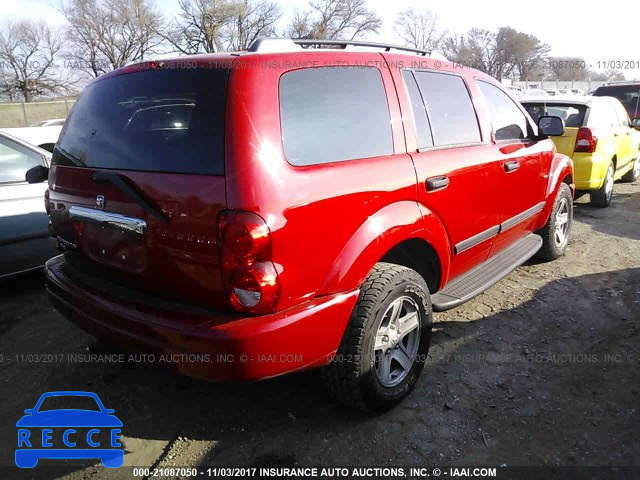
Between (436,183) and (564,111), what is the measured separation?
562 centimetres

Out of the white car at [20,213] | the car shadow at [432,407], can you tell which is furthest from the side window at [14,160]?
the car shadow at [432,407]

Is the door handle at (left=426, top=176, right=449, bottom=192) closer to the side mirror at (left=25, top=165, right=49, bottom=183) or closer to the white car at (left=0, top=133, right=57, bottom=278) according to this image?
the side mirror at (left=25, top=165, right=49, bottom=183)

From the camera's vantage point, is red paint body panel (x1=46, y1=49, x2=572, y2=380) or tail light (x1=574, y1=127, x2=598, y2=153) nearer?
red paint body panel (x1=46, y1=49, x2=572, y2=380)

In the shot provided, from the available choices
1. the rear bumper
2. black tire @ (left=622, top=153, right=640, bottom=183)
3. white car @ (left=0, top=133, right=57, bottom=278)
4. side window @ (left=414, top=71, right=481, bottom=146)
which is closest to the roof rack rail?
side window @ (left=414, top=71, right=481, bottom=146)

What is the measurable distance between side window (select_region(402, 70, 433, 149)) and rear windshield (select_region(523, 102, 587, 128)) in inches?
175

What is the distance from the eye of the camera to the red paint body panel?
2.00 m

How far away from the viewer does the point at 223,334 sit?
1.97m

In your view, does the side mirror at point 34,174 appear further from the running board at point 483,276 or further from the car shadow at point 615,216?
the car shadow at point 615,216

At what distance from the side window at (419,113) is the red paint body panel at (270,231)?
0.07 metres

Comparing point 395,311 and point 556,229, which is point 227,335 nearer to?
point 395,311

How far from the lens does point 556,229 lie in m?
4.86

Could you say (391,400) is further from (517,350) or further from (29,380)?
(29,380)

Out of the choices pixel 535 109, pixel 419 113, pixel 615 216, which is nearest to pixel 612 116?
pixel 535 109

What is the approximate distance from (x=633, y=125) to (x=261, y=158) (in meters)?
8.63
